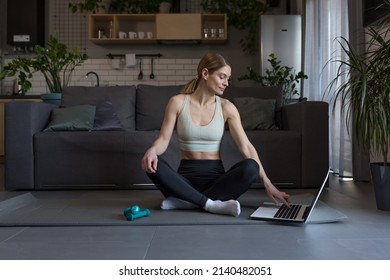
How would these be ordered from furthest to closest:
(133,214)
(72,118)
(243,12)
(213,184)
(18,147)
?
(243,12)
(72,118)
(18,147)
(213,184)
(133,214)

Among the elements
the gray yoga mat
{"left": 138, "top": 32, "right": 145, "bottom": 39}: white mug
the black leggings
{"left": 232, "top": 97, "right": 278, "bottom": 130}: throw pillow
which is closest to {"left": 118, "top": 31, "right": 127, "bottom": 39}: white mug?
{"left": 138, "top": 32, "right": 145, "bottom": 39}: white mug

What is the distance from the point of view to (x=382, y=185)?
8.50 feet

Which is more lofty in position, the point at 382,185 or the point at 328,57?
the point at 328,57

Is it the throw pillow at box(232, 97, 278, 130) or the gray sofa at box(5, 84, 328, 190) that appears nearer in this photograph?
the gray sofa at box(5, 84, 328, 190)

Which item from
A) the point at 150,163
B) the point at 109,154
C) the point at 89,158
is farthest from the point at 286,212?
the point at 89,158

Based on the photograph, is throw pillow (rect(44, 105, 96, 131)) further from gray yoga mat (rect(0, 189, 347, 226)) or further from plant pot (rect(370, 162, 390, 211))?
plant pot (rect(370, 162, 390, 211))

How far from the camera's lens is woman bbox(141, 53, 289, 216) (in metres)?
2.38

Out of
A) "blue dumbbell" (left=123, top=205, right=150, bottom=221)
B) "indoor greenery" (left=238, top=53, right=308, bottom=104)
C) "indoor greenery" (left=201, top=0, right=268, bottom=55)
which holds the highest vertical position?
"indoor greenery" (left=201, top=0, right=268, bottom=55)

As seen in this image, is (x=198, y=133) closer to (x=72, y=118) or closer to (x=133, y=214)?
(x=133, y=214)

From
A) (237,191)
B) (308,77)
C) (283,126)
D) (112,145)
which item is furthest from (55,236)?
(308,77)

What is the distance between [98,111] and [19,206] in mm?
1417

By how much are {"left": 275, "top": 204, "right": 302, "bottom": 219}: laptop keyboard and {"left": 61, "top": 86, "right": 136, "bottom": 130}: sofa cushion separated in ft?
6.78

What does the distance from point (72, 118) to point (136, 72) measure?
2.80 meters

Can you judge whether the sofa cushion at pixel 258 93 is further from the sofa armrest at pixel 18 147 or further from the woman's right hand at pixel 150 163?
the woman's right hand at pixel 150 163
